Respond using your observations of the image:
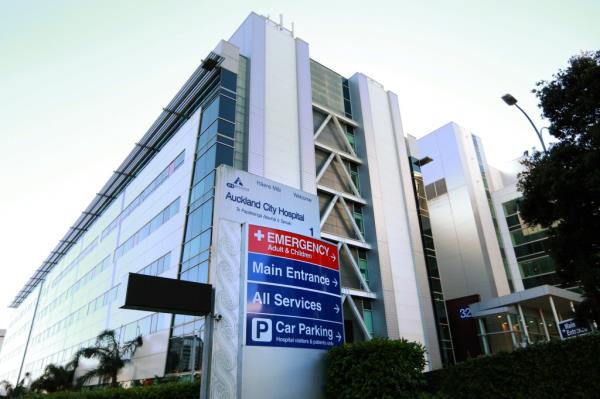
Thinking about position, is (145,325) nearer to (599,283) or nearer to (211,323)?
(211,323)

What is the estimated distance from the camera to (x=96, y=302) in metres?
43.8

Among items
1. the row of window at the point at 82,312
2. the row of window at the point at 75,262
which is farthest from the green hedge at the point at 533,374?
the row of window at the point at 75,262

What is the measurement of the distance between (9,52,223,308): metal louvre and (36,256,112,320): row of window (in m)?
8.08

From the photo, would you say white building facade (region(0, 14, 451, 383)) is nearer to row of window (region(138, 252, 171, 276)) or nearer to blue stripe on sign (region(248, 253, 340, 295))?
row of window (region(138, 252, 171, 276))

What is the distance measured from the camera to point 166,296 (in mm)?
11375

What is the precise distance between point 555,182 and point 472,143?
32.4 m

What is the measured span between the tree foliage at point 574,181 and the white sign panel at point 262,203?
37.3ft

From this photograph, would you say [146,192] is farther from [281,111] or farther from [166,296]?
[166,296]

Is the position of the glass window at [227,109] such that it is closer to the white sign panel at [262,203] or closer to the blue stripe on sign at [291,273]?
the white sign panel at [262,203]

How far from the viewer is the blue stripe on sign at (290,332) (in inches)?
466

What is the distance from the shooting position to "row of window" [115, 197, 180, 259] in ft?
104

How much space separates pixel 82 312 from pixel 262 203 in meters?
41.8

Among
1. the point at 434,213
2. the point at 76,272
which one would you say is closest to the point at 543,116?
the point at 434,213

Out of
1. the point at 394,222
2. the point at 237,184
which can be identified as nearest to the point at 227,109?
the point at 394,222
